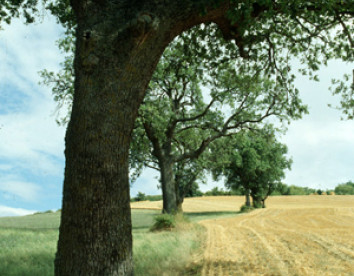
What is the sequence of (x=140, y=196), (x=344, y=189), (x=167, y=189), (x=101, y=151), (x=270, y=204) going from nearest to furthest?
(x=101, y=151) < (x=167, y=189) < (x=270, y=204) < (x=140, y=196) < (x=344, y=189)

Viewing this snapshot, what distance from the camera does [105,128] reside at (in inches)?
191

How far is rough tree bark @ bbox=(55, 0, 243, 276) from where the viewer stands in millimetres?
4652

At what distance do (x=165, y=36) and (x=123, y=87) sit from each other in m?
1.25

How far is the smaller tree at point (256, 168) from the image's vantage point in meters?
42.2

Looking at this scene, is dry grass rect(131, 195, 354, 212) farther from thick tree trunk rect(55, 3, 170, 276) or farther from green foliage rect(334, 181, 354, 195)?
green foliage rect(334, 181, 354, 195)

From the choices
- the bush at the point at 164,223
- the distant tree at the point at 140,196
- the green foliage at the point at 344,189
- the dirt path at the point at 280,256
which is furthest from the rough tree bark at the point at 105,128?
the green foliage at the point at 344,189

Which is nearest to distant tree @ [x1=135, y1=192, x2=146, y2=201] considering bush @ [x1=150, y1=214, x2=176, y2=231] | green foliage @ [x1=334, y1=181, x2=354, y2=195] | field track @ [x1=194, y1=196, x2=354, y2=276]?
green foliage @ [x1=334, y1=181, x2=354, y2=195]

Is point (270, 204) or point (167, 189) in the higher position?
point (167, 189)

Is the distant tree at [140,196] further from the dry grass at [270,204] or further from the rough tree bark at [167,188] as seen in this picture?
the rough tree bark at [167,188]

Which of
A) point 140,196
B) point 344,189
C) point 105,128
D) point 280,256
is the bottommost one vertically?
point 280,256

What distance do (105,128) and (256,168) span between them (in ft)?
132

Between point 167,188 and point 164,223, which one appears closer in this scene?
point 164,223

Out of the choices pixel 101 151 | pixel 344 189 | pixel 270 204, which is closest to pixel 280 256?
pixel 101 151

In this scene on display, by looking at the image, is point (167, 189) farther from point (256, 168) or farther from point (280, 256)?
point (256, 168)
